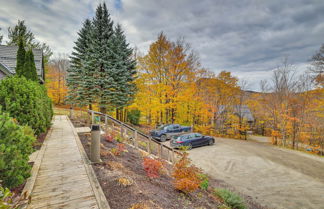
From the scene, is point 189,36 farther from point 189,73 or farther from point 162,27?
point 189,73

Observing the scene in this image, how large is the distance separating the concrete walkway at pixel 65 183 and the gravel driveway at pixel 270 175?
626 cm

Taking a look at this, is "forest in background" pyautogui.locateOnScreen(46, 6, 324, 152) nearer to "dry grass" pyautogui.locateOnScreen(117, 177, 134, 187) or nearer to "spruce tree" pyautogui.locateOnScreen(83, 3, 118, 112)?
"spruce tree" pyautogui.locateOnScreen(83, 3, 118, 112)

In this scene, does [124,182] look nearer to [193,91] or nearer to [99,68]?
[99,68]

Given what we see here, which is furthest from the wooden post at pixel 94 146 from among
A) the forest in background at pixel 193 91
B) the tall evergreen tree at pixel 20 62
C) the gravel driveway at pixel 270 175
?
the forest in background at pixel 193 91

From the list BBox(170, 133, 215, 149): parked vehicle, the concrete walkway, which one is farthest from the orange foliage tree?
the concrete walkway

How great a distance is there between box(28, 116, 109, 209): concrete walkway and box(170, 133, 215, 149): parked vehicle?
822 centimetres

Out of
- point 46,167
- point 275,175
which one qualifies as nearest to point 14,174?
point 46,167

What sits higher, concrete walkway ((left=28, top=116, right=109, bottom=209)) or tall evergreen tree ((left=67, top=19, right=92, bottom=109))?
tall evergreen tree ((left=67, top=19, right=92, bottom=109))

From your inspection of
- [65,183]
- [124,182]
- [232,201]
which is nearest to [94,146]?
[65,183]

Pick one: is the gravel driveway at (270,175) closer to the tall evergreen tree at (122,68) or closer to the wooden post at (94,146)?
the wooden post at (94,146)

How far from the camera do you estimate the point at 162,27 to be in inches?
683

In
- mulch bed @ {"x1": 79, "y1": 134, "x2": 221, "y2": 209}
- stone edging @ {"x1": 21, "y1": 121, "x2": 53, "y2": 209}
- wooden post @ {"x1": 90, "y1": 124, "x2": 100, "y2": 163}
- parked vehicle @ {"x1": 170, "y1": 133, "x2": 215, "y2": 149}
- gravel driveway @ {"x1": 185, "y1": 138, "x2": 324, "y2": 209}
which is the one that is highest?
wooden post @ {"x1": 90, "y1": 124, "x2": 100, "y2": 163}

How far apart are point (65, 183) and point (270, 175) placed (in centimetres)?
976

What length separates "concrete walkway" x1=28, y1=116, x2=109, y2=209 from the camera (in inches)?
107
